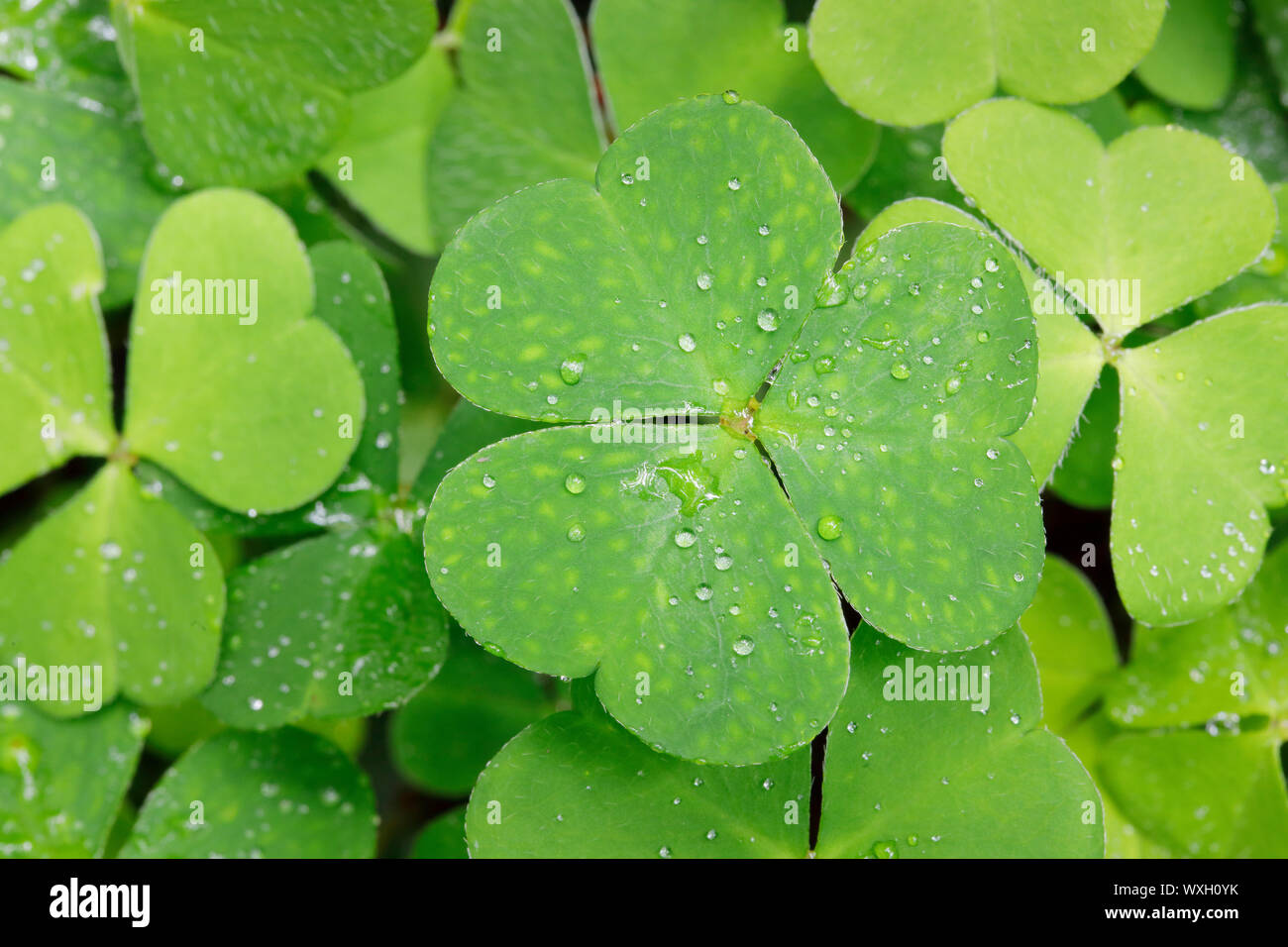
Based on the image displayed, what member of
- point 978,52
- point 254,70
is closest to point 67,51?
point 254,70

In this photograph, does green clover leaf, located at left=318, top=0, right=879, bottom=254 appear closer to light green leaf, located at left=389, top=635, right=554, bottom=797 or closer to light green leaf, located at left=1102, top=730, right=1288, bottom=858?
light green leaf, located at left=389, top=635, right=554, bottom=797

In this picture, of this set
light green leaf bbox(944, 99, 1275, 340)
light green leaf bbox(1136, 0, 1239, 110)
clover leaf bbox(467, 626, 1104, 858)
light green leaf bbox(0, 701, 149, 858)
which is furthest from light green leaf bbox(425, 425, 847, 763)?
light green leaf bbox(1136, 0, 1239, 110)

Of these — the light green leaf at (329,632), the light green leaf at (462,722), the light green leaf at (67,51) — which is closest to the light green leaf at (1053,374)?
the light green leaf at (329,632)

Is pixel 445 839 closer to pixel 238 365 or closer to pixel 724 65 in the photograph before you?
pixel 238 365

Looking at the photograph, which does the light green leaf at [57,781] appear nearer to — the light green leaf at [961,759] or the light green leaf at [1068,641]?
the light green leaf at [961,759]

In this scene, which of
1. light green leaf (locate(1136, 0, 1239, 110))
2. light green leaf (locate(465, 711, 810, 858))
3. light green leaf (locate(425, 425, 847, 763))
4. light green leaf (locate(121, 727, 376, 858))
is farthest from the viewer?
light green leaf (locate(1136, 0, 1239, 110))
